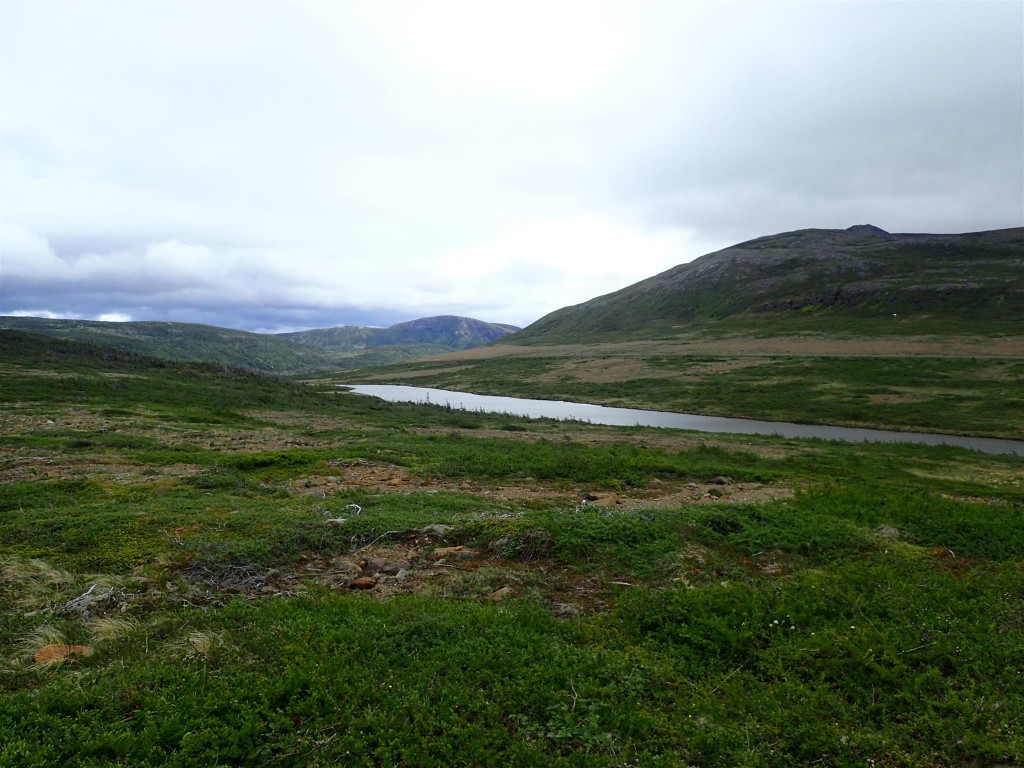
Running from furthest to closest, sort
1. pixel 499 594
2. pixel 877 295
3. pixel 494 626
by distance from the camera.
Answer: pixel 877 295, pixel 499 594, pixel 494 626

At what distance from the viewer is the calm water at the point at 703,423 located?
4034 centimetres

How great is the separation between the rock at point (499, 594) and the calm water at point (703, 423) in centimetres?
3891

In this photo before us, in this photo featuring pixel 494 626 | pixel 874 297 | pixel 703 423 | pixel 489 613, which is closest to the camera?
pixel 494 626

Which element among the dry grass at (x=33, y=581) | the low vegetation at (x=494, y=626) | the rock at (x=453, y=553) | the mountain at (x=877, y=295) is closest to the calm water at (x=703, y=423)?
the low vegetation at (x=494, y=626)

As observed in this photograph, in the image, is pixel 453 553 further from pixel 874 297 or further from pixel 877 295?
pixel 877 295

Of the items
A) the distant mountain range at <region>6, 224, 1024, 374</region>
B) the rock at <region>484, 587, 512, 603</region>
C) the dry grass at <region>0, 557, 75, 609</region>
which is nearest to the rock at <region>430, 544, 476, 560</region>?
the rock at <region>484, 587, 512, 603</region>

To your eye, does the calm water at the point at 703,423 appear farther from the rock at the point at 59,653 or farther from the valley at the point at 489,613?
the rock at the point at 59,653

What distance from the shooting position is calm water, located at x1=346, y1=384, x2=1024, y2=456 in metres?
40.3

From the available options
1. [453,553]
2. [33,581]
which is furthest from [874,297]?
[33,581]

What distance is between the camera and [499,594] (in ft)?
29.3

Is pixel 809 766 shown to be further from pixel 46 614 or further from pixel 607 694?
pixel 46 614

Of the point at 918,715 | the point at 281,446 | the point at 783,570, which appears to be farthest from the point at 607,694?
the point at 281,446

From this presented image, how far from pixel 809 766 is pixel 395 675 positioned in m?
4.87

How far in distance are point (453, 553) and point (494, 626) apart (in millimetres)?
3418
